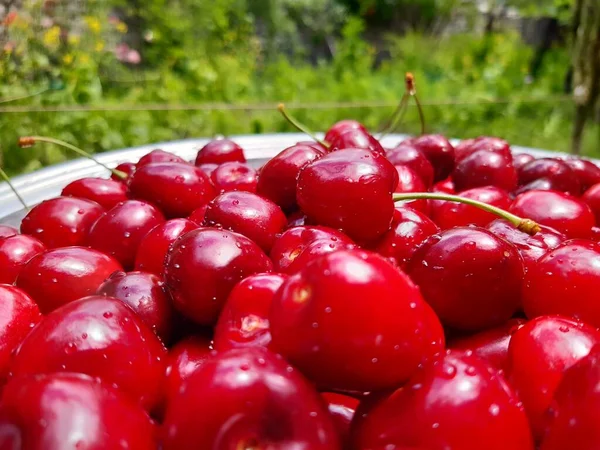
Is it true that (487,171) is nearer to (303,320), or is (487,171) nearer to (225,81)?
(303,320)

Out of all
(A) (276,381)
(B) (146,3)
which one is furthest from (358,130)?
(B) (146,3)

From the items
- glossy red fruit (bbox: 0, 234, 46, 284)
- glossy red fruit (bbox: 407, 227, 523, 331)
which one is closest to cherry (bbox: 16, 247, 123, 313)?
glossy red fruit (bbox: 0, 234, 46, 284)

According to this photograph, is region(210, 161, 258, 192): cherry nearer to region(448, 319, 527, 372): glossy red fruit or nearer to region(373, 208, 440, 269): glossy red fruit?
region(373, 208, 440, 269): glossy red fruit

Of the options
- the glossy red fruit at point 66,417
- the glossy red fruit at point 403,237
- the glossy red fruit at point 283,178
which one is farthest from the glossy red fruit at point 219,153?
the glossy red fruit at point 66,417

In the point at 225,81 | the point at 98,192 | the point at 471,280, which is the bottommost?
the point at 225,81

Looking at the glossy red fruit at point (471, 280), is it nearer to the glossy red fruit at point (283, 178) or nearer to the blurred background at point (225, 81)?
the glossy red fruit at point (283, 178)

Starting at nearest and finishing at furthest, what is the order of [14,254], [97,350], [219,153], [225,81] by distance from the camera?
[97,350], [14,254], [219,153], [225,81]

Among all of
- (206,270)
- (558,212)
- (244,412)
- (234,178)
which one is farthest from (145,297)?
(558,212)
